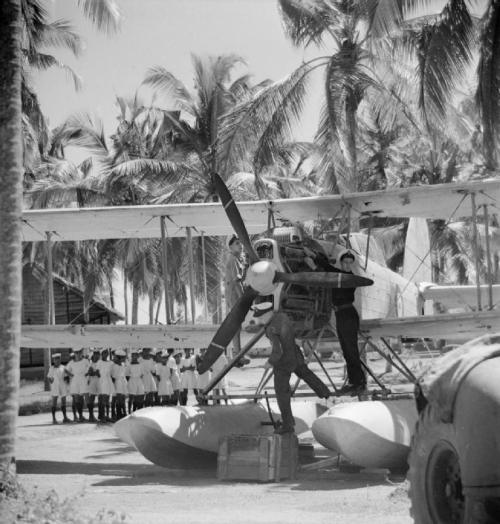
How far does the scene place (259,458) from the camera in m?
12.1

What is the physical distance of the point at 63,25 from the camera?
29062 millimetres

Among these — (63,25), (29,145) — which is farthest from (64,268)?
(63,25)

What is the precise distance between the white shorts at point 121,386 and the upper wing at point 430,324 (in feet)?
39.0

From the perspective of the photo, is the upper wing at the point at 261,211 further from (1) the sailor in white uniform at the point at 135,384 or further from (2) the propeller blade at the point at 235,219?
(1) the sailor in white uniform at the point at 135,384

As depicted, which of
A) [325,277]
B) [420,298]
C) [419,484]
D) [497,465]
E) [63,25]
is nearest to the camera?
[497,465]

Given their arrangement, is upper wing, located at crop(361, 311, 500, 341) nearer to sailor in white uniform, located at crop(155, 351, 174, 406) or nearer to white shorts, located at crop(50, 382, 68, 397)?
sailor in white uniform, located at crop(155, 351, 174, 406)

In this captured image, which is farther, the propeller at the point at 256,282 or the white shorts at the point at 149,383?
the white shorts at the point at 149,383

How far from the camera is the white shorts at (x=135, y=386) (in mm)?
24969

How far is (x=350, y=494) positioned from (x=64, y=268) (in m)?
38.8

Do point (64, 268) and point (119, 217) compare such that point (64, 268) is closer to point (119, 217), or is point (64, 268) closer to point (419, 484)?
point (119, 217)

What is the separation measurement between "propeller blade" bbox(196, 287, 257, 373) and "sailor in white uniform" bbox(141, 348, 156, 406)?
Answer: 12336 mm

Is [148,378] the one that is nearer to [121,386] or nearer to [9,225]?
[121,386]

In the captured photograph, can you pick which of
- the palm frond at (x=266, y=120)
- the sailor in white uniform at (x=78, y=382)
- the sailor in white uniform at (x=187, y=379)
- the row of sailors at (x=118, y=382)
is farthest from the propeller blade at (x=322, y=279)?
the sailor in white uniform at (x=78, y=382)

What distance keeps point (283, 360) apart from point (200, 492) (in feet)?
7.54
